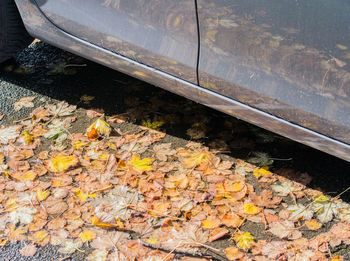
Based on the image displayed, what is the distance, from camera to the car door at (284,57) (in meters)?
1.90

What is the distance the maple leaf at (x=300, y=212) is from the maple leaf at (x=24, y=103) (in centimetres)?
185

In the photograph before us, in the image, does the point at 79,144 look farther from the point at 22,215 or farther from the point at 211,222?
the point at 211,222

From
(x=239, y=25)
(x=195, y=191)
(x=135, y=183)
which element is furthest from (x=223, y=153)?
(x=239, y=25)

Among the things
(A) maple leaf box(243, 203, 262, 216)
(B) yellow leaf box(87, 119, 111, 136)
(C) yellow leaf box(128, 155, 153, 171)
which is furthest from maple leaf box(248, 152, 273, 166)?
(B) yellow leaf box(87, 119, 111, 136)

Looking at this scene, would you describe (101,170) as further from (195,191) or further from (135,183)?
(195,191)

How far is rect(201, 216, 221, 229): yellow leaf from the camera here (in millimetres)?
2273

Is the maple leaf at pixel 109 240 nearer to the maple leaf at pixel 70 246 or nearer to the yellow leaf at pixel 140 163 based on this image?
the maple leaf at pixel 70 246

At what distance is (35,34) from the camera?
2885 millimetres

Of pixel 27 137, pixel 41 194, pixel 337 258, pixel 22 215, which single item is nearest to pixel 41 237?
pixel 22 215

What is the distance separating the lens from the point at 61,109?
3.10 metres

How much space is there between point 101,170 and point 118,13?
0.87 meters

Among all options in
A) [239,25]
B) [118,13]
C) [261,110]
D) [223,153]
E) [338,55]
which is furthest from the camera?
[223,153]

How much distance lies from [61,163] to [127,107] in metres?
0.67

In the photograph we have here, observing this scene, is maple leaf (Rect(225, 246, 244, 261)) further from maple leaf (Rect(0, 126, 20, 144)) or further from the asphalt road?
maple leaf (Rect(0, 126, 20, 144))
